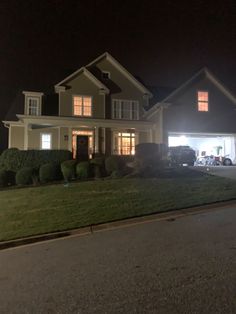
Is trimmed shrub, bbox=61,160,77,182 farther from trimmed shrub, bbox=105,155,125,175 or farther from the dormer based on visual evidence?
the dormer

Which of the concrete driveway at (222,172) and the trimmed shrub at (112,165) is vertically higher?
the trimmed shrub at (112,165)

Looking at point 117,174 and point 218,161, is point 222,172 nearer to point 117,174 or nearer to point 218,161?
point 117,174

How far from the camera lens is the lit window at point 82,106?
2241cm

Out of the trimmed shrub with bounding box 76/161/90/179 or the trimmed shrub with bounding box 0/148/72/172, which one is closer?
the trimmed shrub with bounding box 76/161/90/179

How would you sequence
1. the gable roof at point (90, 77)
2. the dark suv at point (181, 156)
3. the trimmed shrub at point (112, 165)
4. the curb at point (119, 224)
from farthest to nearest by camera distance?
the gable roof at point (90, 77) < the dark suv at point (181, 156) < the trimmed shrub at point (112, 165) < the curb at point (119, 224)

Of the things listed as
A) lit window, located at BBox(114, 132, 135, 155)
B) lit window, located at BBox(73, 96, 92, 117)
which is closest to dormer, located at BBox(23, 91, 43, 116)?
lit window, located at BBox(73, 96, 92, 117)

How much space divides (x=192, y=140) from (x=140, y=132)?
235 inches

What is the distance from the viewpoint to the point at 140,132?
2372cm

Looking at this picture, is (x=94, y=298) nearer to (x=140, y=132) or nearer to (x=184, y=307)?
(x=184, y=307)

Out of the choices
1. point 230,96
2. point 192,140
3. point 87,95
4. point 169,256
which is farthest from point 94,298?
point 192,140

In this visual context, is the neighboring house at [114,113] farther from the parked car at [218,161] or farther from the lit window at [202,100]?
the parked car at [218,161]

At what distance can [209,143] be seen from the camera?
1061 inches

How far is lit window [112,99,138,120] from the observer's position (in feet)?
76.6

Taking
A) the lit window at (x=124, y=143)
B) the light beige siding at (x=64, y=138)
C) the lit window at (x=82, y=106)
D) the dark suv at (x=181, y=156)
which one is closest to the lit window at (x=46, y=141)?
the light beige siding at (x=64, y=138)
